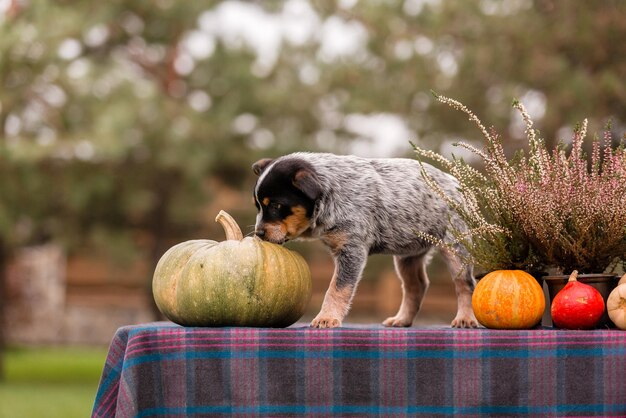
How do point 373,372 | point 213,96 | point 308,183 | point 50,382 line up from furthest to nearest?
point 50,382 → point 213,96 → point 308,183 → point 373,372

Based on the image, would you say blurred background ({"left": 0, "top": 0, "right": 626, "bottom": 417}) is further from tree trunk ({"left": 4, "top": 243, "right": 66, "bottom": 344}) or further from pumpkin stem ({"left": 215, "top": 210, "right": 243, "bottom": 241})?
pumpkin stem ({"left": 215, "top": 210, "right": 243, "bottom": 241})

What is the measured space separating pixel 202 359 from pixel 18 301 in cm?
1925

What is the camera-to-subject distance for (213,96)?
52.0 feet

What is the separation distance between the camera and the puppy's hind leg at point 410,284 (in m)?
4.20

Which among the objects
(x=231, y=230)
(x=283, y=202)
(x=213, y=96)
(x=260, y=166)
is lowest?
(x=231, y=230)

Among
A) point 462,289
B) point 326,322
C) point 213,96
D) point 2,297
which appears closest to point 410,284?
point 462,289

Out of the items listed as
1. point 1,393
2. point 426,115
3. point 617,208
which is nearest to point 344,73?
point 426,115

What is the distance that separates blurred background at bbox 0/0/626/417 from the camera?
1206 centimetres

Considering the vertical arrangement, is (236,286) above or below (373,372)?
above

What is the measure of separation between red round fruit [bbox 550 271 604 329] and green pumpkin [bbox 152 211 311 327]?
1.01 metres

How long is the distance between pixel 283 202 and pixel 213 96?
12.4 meters

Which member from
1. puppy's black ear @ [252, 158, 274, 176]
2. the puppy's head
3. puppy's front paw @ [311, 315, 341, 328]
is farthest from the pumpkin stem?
puppy's front paw @ [311, 315, 341, 328]

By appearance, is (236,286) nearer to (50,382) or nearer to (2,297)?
(2,297)

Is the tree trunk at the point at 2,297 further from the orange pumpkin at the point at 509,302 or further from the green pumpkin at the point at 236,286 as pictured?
the orange pumpkin at the point at 509,302
